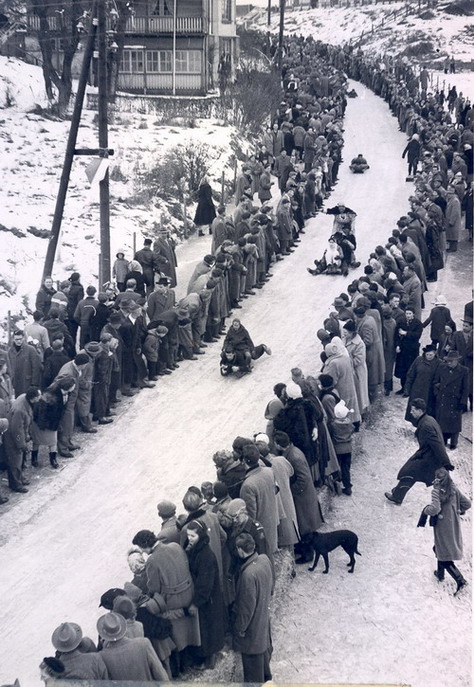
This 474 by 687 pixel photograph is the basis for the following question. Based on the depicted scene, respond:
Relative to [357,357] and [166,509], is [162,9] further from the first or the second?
[166,509]

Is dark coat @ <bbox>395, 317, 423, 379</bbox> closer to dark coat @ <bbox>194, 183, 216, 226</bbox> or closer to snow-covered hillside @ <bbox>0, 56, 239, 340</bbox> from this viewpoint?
snow-covered hillside @ <bbox>0, 56, 239, 340</bbox>

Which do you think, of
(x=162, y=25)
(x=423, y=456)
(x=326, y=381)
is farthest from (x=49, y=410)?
(x=162, y=25)

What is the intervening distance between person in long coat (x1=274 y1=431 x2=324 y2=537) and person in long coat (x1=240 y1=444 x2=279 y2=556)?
840mm

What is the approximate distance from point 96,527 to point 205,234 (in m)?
14.7

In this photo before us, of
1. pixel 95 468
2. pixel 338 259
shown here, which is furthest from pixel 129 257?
pixel 95 468

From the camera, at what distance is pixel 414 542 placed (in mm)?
12844

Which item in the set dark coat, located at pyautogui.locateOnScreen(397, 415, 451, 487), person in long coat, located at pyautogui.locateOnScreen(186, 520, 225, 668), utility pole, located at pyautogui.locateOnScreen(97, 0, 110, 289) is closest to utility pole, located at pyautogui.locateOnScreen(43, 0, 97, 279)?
utility pole, located at pyautogui.locateOnScreen(97, 0, 110, 289)

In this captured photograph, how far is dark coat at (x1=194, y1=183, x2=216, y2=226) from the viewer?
2545 cm

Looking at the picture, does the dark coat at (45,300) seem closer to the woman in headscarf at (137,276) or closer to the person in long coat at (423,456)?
the woman in headscarf at (137,276)

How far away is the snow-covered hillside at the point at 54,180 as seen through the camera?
23.6 m

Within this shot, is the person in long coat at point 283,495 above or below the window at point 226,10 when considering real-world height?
below

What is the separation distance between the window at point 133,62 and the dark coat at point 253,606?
124ft

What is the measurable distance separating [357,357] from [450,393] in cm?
142

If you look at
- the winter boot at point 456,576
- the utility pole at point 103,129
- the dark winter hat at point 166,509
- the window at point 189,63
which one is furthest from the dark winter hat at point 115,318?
the window at point 189,63
